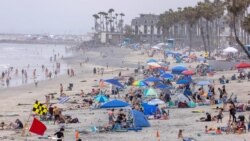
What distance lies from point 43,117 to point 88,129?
396 centimetres

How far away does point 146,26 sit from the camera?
143375mm

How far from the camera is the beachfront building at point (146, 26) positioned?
139425 mm

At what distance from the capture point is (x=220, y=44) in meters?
Result: 107

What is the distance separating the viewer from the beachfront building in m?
139

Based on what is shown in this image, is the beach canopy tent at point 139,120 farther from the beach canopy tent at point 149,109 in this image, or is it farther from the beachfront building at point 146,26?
the beachfront building at point 146,26

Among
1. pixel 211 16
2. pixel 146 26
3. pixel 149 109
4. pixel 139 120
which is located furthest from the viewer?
pixel 146 26

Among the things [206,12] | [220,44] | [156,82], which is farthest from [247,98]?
[220,44]

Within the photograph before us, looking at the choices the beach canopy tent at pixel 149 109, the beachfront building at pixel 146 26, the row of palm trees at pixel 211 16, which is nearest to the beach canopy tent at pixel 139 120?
the beach canopy tent at pixel 149 109

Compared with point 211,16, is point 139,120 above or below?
below

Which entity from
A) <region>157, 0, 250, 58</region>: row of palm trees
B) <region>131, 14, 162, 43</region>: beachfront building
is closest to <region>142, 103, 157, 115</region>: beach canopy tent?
<region>157, 0, 250, 58</region>: row of palm trees

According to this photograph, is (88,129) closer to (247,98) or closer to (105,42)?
(247,98)

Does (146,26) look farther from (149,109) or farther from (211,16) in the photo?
(149,109)

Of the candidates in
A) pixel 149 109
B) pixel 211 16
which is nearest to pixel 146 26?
pixel 211 16

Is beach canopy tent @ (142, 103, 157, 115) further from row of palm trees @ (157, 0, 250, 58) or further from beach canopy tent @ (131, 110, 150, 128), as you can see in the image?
row of palm trees @ (157, 0, 250, 58)
